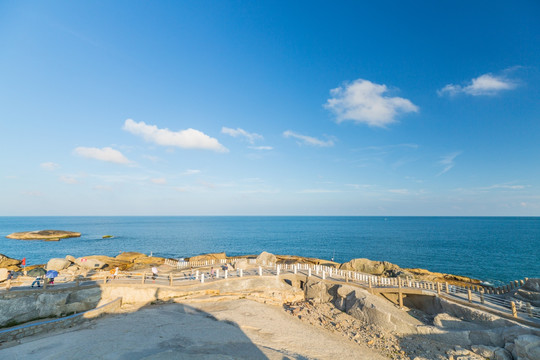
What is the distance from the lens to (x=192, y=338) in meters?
14.3

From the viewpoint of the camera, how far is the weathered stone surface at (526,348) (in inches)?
468

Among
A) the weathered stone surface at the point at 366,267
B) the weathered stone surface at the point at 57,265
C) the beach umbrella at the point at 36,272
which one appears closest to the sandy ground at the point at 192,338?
the beach umbrella at the point at 36,272

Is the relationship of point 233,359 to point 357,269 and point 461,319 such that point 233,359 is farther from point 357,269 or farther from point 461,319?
point 357,269

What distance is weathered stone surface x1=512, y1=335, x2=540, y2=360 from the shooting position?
1188 centimetres

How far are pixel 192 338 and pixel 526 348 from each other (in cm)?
1697

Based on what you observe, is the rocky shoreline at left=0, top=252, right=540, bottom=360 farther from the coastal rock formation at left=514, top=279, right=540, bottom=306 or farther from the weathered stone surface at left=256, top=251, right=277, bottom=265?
the weathered stone surface at left=256, top=251, right=277, bottom=265

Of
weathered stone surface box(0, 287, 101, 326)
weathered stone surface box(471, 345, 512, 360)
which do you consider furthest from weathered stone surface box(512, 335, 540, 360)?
weathered stone surface box(0, 287, 101, 326)

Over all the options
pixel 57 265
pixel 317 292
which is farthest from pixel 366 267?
pixel 57 265

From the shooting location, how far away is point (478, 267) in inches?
1973

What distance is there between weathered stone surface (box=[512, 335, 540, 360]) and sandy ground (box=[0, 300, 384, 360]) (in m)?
6.66

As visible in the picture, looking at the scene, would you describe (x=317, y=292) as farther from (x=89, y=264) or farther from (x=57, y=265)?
(x=57, y=265)

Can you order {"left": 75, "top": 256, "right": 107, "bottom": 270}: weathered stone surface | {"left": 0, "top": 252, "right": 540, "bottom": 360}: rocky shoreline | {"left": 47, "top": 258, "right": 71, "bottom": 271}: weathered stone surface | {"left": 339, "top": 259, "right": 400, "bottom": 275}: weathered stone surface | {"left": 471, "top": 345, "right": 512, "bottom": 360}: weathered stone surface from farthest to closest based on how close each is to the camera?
{"left": 75, "top": 256, "right": 107, "bottom": 270}: weathered stone surface → {"left": 339, "top": 259, "right": 400, "bottom": 275}: weathered stone surface → {"left": 47, "top": 258, "right": 71, "bottom": 271}: weathered stone surface → {"left": 0, "top": 252, "right": 540, "bottom": 360}: rocky shoreline → {"left": 471, "top": 345, "right": 512, "bottom": 360}: weathered stone surface

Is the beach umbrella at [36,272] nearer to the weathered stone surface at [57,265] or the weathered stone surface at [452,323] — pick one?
the weathered stone surface at [57,265]

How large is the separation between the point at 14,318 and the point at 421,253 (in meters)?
76.5
